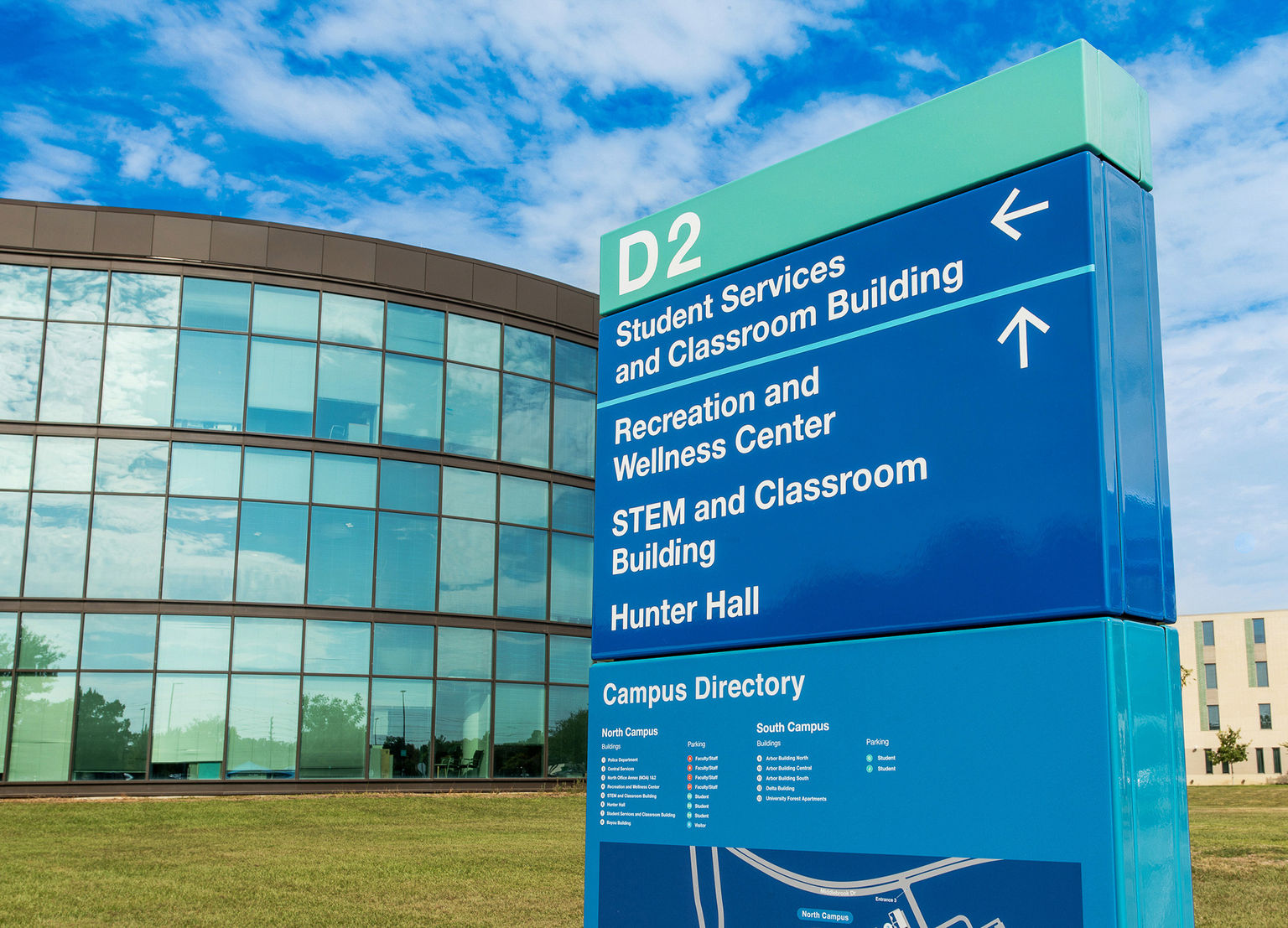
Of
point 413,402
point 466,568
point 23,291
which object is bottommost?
point 466,568

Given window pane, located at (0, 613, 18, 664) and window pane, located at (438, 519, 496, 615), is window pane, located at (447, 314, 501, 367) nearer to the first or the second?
window pane, located at (438, 519, 496, 615)

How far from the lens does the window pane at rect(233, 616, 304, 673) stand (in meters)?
25.3

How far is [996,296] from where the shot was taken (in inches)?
137

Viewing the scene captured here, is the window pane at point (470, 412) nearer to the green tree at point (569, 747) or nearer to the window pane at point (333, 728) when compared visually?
the window pane at point (333, 728)

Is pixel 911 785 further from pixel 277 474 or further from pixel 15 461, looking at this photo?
pixel 15 461

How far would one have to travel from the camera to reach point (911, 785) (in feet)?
11.2

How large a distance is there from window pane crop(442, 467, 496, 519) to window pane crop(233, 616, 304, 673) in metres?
4.69

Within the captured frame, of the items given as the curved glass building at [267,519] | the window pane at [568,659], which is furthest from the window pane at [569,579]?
the window pane at [568,659]

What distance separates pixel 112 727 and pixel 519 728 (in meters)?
9.43

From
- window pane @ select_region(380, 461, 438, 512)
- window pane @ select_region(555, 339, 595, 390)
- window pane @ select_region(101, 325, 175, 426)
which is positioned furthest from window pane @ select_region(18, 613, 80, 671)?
window pane @ select_region(555, 339, 595, 390)

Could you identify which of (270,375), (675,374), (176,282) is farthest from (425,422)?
(675,374)

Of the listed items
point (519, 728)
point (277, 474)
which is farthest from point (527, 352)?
point (519, 728)

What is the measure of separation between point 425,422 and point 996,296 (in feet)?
83.3

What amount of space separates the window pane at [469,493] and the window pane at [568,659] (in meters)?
3.85
